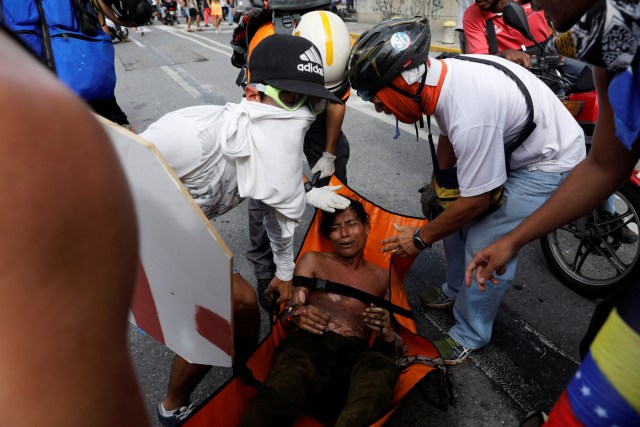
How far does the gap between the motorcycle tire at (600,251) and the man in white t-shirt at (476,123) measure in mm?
784

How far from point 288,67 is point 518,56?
205 cm

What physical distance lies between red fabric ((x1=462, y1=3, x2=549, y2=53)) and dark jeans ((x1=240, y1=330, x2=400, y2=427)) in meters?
2.52

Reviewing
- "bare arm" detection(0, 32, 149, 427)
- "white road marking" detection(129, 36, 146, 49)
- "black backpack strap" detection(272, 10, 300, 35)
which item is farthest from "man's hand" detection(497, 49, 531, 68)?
"white road marking" detection(129, 36, 146, 49)

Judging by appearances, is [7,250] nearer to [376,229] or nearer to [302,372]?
[302,372]

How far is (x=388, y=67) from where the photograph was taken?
1658mm

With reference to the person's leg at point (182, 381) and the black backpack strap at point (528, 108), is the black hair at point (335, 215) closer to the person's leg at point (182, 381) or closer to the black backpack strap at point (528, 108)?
the black backpack strap at point (528, 108)

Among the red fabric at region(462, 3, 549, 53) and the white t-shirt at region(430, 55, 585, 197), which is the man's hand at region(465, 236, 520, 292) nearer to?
the white t-shirt at region(430, 55, 585, 197)

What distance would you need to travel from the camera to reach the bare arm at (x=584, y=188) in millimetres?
1076

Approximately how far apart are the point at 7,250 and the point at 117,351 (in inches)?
5.5

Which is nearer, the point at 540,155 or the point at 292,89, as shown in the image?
the point at 292,89

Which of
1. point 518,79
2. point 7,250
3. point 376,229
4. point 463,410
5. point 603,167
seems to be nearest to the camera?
point 7,250

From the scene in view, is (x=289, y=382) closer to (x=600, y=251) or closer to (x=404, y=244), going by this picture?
(x=404, y=244)

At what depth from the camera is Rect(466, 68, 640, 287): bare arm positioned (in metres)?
1.08

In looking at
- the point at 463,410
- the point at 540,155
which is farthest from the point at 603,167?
the point at 463,410
